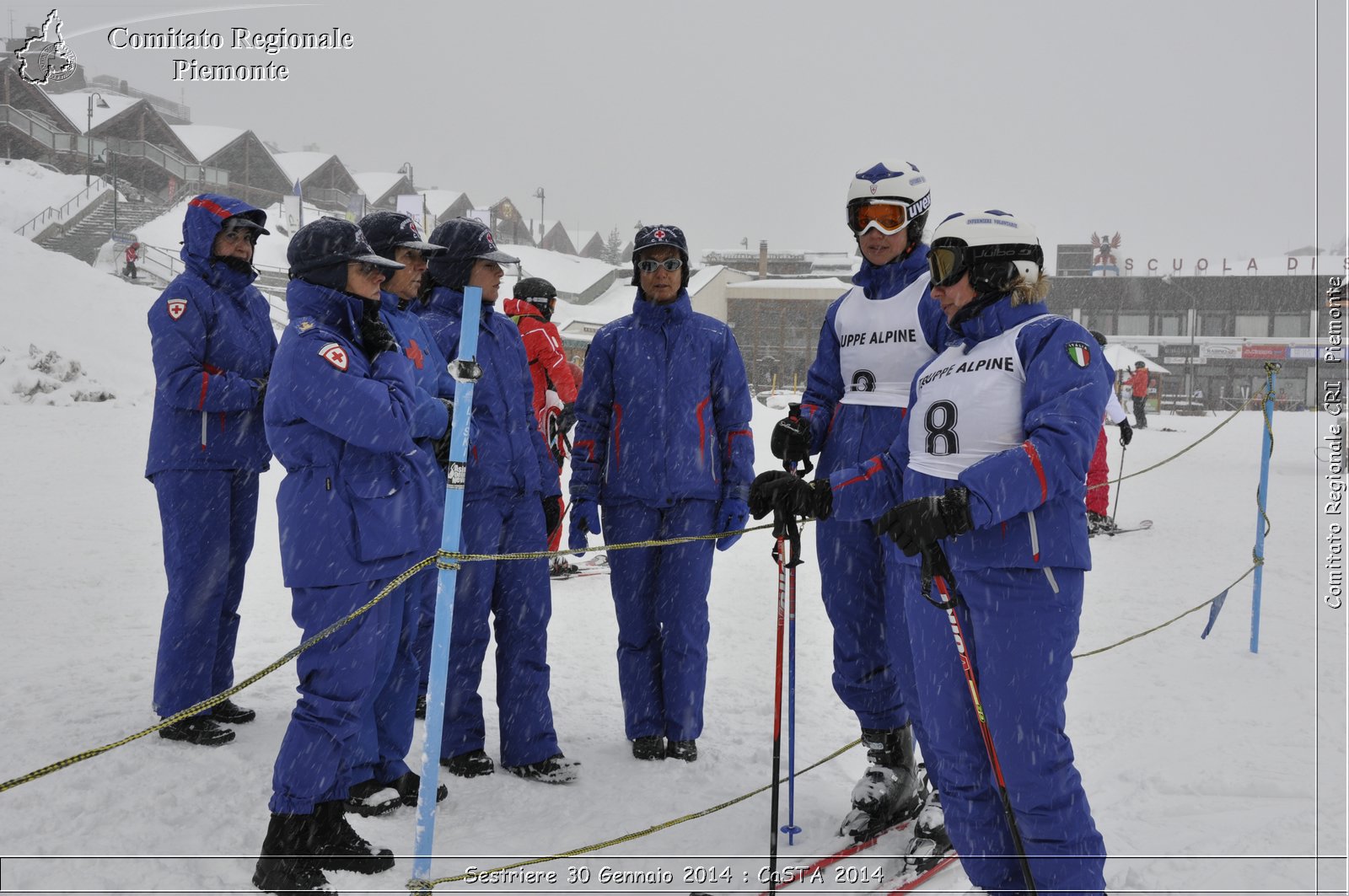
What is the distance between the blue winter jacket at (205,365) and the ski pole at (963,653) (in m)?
2.84

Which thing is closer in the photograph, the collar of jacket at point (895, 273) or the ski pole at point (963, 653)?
the ski pole at point (963, 653)

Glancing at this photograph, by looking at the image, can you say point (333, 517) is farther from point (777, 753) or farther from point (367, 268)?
point (777, 753)

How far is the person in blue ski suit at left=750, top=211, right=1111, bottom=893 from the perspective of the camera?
8.37 feet

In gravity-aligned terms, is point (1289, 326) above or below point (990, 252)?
above

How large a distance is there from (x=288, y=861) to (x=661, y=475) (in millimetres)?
2114

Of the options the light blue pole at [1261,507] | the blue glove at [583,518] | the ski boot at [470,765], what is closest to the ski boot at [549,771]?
the ski boot at [470,765]

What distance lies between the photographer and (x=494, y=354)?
418 cm

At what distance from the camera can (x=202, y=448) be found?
406 centimetres

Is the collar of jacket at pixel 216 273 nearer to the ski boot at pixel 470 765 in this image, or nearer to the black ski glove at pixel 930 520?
the ski boot at pixel 470 765

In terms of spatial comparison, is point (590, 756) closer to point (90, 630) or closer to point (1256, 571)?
point (90, 630)

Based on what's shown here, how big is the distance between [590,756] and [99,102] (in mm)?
51063

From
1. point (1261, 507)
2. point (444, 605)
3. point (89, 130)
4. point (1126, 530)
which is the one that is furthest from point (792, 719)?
point (89, 130)

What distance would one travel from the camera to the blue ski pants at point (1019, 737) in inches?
102

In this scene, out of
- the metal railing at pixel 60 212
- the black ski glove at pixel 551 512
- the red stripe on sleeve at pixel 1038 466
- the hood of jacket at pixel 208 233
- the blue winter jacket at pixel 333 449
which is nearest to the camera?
the red stripe on sleeve at pixel 1038 466
